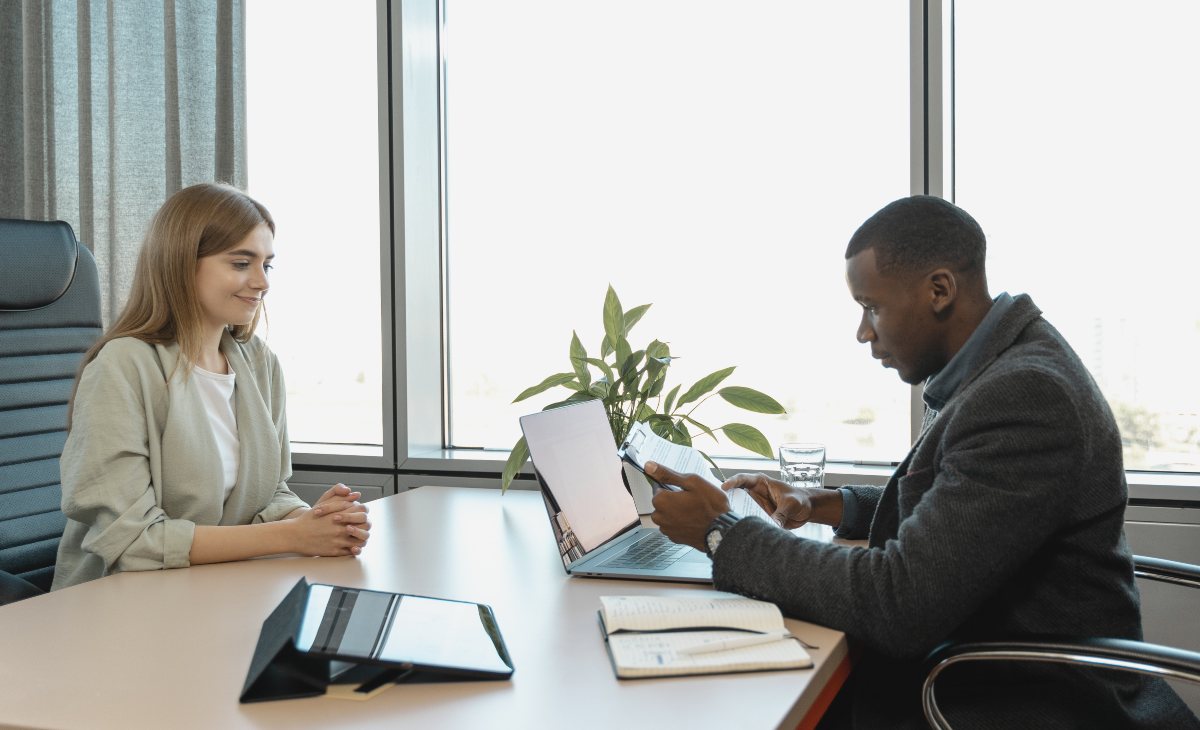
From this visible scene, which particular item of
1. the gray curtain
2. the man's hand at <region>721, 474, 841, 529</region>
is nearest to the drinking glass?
the man's hand at <region>721, 474, 841, 529</region>

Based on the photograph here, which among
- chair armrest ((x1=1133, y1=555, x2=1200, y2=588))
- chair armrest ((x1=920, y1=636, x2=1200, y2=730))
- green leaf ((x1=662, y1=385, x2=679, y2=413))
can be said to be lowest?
chair armrest ((x1=1133, y1=555, x2=1200, y2=588))

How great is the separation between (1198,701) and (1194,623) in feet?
0.51

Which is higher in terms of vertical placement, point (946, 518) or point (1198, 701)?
point (946, 518)

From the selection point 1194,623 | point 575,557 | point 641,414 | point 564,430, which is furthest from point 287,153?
point 1194,623

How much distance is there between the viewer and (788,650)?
1.08m

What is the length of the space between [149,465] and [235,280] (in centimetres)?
36

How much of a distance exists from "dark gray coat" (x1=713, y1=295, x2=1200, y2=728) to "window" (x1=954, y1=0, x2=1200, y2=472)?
111 centimetres

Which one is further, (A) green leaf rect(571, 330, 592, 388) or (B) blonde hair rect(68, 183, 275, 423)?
(A) green leaf rect(571, 330, 592, 388)

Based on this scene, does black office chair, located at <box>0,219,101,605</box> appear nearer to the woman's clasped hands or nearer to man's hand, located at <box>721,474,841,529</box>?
the woman's clasped hands

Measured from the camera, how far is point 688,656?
1052 mm

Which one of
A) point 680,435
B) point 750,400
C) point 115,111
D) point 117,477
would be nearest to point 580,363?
point 680,435

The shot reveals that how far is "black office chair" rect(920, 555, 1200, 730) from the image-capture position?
1047 mm

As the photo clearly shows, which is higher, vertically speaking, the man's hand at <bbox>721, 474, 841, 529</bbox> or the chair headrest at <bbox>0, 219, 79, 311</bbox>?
the chair headrest at <bbox>0, 219, 79, 311</bbox>

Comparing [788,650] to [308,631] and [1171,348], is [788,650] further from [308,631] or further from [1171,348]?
[1171,348]
